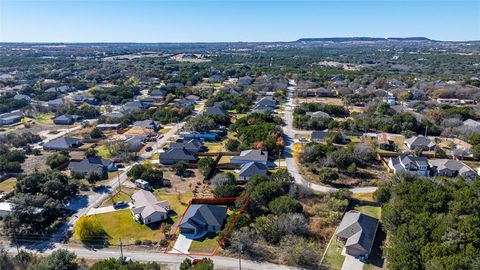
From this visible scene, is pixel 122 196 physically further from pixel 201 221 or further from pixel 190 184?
pixel 201 221

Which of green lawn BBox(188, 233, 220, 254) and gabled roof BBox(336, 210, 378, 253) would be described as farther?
green lawn BBox(188, 233, 220, 254)

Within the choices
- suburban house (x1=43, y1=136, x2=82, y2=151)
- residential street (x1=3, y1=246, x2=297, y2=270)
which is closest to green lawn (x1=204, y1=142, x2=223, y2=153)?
suburban house (x1=43, y1=136, x2=82, y2=151)

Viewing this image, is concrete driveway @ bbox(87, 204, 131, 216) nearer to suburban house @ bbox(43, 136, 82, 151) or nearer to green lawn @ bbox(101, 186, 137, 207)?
green lawn @ bbox(101, 186, 137, 207)

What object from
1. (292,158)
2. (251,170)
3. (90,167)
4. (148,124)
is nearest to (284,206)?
(251,170)

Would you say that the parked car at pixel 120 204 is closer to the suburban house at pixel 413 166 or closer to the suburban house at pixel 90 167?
the suburban house at pixel 90 167

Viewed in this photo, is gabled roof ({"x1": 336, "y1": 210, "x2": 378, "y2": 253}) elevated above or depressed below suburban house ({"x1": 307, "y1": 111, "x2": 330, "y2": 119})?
below
